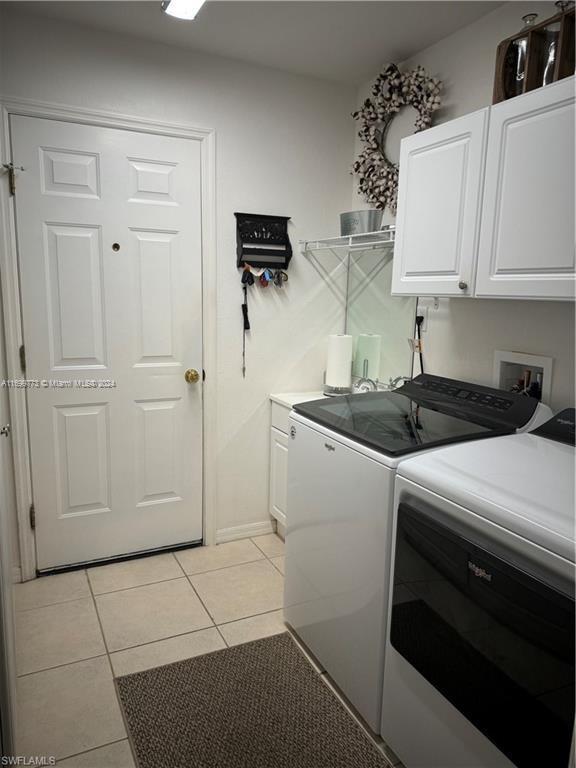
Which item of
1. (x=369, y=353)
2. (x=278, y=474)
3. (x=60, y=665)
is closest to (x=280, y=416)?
(x=278, y=474)

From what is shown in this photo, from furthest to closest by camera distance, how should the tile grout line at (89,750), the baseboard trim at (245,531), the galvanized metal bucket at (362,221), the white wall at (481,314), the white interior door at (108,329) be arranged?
1. the baseboard trim at (245,531)
2. the galvanized metal bucket at (362,221)
3. the white interior door at (108,329)
4. the white wall at (481,314)
5. the tile grout line at (89,750)

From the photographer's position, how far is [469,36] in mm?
2191

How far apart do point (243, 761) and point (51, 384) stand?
1770 mm

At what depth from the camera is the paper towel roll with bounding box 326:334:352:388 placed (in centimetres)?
284

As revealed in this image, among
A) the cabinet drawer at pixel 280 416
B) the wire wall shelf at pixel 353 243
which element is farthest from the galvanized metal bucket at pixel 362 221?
the cabinet drawer at pixel 280 416

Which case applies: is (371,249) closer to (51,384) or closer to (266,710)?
(51,384)

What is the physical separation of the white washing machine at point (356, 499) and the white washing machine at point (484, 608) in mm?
74

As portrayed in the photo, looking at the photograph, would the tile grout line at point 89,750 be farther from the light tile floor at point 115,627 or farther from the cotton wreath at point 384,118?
the cotton wreath at point 384,118

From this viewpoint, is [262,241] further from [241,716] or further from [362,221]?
[241,716]

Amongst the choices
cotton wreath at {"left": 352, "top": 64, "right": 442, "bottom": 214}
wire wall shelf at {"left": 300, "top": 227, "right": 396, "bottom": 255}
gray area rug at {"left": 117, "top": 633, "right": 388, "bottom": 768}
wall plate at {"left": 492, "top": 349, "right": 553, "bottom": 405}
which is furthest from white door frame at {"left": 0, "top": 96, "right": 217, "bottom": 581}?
wall plate at {"left": 492, "top": 349, "right": 553, "bottom": 405}

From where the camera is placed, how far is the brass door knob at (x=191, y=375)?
2.77 meters

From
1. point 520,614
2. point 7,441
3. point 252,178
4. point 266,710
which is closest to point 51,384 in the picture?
point 7,441

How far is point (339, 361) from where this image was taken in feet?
9.36

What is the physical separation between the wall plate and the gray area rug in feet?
4.35
